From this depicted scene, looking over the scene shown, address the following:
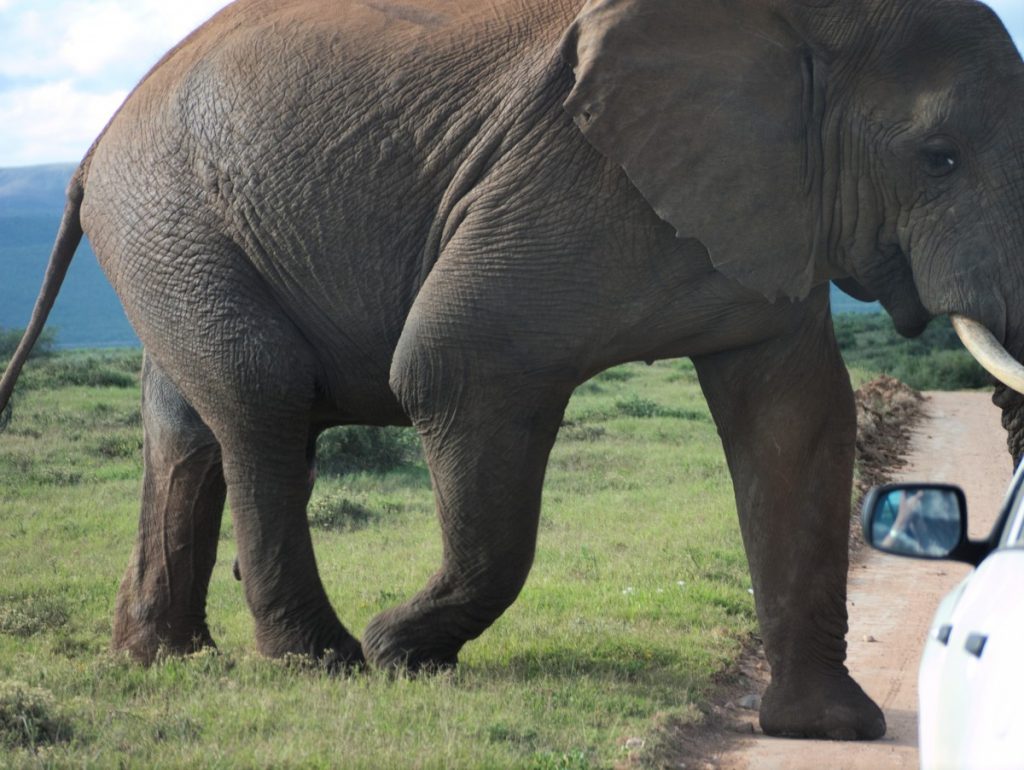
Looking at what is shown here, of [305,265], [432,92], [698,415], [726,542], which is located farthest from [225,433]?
[698,415]

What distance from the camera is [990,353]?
5.18m

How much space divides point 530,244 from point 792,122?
103 centimetres

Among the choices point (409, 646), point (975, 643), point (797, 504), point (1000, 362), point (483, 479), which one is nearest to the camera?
point (975, 643)

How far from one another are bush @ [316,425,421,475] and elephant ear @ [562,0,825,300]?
27.6 ft

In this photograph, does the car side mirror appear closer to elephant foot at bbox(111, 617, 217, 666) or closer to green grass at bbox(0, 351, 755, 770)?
green grass at bbox(0, 351, 755, 770)

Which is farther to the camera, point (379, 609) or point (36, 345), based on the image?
point (36, 345)

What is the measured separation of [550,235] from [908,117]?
1305mm

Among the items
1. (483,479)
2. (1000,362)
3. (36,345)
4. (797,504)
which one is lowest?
(36,345)

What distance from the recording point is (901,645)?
25.4ft

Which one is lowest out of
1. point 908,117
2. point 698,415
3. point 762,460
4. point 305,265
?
point 698,415

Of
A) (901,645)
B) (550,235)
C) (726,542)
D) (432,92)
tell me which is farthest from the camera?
(726,542)

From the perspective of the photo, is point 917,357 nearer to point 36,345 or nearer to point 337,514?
point 36,345

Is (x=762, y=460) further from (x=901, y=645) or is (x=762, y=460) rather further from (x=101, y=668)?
(x=101, y=668)

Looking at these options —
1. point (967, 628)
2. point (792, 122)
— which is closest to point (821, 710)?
point (792, 122)
